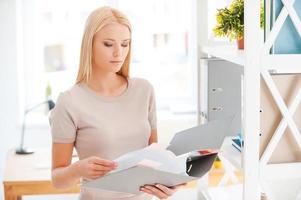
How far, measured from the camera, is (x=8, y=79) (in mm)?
3412

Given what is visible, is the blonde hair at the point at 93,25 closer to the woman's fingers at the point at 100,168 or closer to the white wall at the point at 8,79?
the woman's fingers at the point at 100,168

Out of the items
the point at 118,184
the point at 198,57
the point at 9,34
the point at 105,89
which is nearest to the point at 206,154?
the point at 118,184

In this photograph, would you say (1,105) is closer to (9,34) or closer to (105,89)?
(9,34)

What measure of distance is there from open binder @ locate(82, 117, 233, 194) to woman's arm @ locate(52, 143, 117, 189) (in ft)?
0.17

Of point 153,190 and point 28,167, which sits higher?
point 153,190

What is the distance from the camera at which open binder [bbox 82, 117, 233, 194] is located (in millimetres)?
1239

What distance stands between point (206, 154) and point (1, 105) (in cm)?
237

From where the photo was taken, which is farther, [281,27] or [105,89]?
[105,89]

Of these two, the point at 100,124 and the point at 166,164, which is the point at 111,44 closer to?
the point at 100,124

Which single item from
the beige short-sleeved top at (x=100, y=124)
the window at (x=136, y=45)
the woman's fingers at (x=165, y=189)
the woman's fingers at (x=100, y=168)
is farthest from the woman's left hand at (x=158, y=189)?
the window at (x=136, y=45)

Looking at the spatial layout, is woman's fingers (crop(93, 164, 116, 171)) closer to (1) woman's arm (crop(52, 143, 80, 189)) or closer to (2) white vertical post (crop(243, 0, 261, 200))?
(1) woman's arm (crop(52, 143, 80, 189))

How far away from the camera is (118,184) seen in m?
1.28

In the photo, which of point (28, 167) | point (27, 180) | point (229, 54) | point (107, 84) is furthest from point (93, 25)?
point (28, 167)

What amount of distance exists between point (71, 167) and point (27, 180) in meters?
1.21
